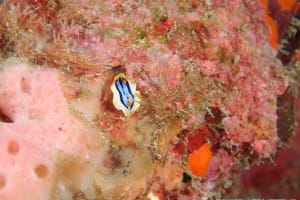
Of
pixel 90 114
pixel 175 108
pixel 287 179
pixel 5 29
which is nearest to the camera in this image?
pixel 5 29

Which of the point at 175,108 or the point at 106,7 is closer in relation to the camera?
the point at 106,7

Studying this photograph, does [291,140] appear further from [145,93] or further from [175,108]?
[145,93]

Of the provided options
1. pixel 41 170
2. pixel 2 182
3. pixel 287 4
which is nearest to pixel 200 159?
pixel 41 170

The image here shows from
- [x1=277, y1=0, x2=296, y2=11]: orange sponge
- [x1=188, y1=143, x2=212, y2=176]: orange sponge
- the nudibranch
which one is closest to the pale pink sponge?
the nudibranch

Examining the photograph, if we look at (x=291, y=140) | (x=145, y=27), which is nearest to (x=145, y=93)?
(x=145, y=27)

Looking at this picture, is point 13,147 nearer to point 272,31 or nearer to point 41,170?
point 41,170

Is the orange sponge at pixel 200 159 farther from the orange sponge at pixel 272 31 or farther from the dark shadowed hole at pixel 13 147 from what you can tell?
the dark shadowed hole at pixel 13 147

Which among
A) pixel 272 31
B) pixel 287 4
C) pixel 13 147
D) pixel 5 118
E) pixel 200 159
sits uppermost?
pixel 287 4
